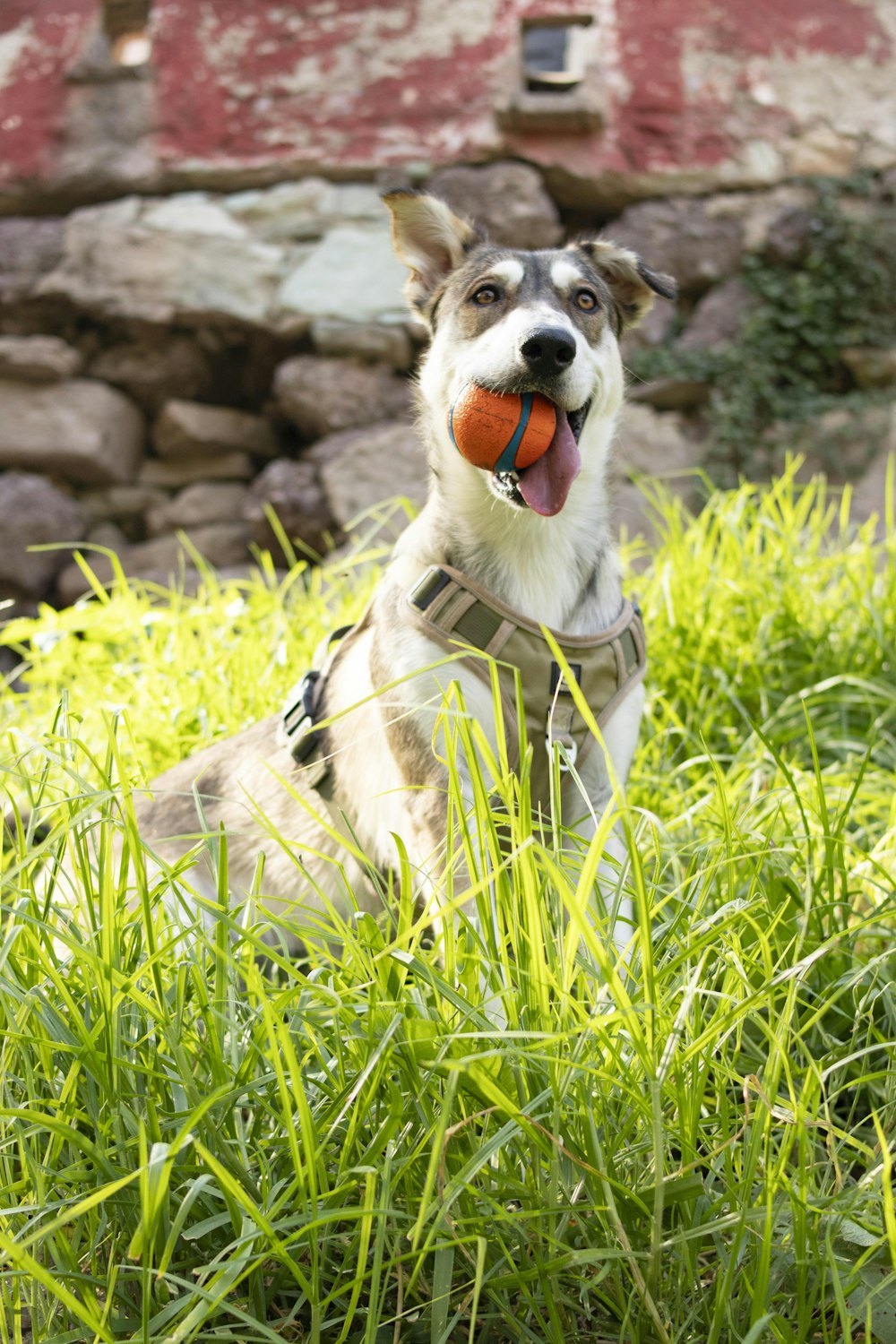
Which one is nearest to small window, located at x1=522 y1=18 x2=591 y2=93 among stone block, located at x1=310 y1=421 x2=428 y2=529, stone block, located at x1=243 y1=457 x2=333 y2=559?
stone block, located at x1=310 y1=421 x2=428 y2=529

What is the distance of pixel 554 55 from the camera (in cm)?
721

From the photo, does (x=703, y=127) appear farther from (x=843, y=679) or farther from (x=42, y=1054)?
(x=42, y=1054)

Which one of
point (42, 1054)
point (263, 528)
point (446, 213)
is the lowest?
point (263, 528)

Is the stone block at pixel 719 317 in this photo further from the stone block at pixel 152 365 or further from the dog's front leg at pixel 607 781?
the dog's front leg at pixel 607 781

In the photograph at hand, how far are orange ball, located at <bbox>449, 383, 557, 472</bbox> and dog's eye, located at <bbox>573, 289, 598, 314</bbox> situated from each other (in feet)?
1.40

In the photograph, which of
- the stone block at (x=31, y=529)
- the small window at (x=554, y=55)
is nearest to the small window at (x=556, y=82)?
the small window at (x=554, y=55)

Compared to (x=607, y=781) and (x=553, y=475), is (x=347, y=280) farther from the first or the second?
(x=607, y=781)

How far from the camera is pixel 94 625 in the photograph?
12.2 ft

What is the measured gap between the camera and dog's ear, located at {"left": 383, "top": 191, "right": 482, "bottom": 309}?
2.48 metres

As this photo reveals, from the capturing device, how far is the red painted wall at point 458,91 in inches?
276

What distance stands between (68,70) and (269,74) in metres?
1.45

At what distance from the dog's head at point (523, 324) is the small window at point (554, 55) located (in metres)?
5.36

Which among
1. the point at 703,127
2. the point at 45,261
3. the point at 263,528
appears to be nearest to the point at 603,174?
the point at 703,127

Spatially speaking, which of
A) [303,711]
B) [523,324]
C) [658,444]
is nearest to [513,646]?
[303,711]
